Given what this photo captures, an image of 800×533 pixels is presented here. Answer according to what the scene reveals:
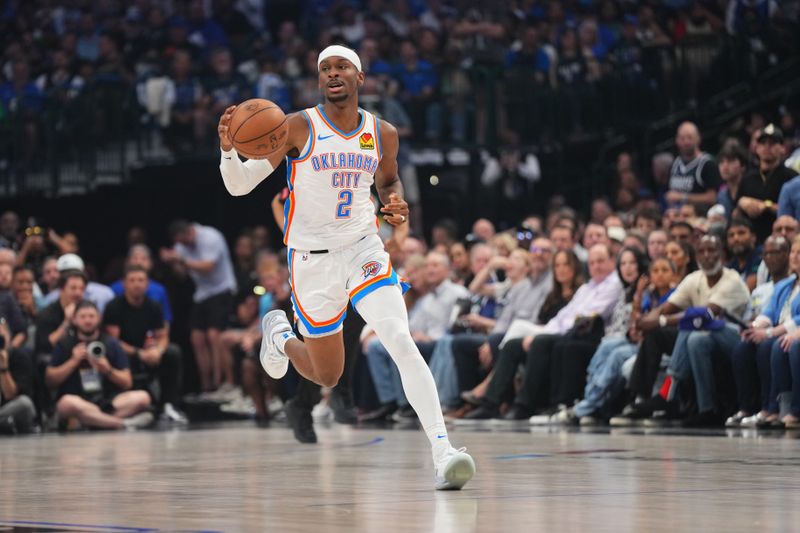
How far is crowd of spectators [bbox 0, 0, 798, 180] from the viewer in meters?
18.3

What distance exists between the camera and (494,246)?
16031mm

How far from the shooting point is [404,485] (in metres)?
7.61

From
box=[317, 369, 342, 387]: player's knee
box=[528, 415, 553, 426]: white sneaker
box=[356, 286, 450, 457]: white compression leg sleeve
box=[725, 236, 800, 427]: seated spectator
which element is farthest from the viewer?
box=[528, 415, 553, 426]: white sneaker

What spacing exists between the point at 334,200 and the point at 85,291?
892 cm

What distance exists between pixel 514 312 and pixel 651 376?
2.28 metres

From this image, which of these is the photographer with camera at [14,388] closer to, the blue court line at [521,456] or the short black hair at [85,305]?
the short black hair at [85,305]

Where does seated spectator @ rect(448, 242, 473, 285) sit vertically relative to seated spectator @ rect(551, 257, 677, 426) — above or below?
above

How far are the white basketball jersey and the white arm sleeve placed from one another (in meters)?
0.18

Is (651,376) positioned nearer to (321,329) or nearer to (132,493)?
(321,329)

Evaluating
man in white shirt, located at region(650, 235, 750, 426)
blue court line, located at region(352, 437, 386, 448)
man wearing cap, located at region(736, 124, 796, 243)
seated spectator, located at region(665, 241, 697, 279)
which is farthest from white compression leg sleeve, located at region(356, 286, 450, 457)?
man wearing cap, located at region(736, 124, 796, 243)

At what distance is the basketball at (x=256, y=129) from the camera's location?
7.68 m

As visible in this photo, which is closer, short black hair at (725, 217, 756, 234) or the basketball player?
the basketball player

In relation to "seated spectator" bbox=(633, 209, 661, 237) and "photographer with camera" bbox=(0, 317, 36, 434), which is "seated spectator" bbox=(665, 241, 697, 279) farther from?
"photographer with camera" bbox=(0, 317, 36, 434)

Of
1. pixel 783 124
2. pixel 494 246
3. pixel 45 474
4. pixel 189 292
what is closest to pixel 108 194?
pixel 189 292
